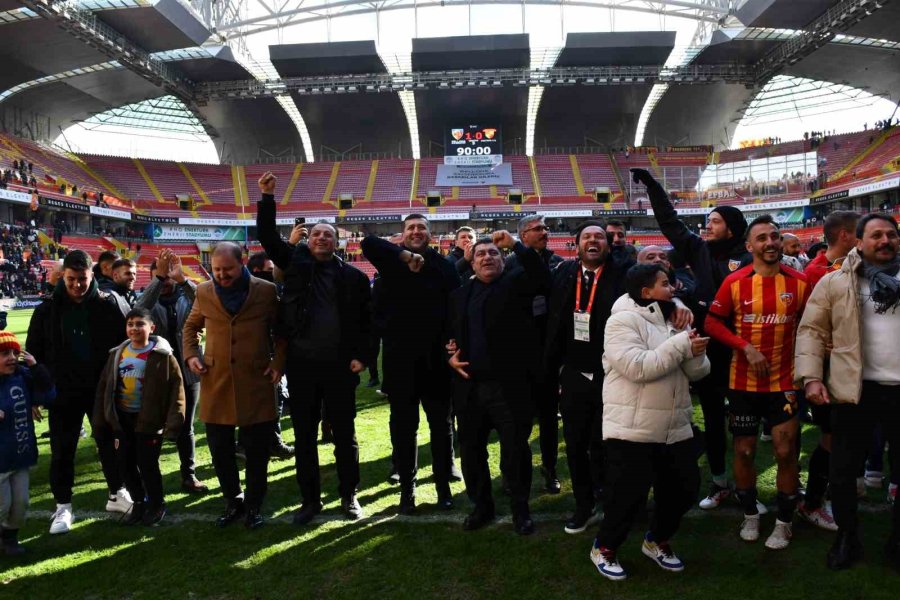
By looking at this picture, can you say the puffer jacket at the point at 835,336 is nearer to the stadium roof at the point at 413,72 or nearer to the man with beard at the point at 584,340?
the man with beard at the point at 584,340

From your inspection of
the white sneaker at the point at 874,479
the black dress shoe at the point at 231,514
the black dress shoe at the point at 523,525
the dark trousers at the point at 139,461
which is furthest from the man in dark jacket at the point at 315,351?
the white sneaker at the point at 874,479

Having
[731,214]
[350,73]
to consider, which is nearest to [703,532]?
[731,214]

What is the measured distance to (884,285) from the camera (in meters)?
2.83

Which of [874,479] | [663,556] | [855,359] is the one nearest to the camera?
[855,359]

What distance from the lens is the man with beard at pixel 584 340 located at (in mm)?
3361

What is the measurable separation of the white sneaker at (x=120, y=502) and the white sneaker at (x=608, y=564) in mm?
3088

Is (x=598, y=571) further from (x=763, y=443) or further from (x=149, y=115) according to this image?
(x=149, y=115)

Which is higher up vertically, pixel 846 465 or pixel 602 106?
pixel 602 106

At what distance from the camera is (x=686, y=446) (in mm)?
2809

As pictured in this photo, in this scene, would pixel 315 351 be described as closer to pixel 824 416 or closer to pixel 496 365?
pixel 496 365

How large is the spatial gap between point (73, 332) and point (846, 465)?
186 inches

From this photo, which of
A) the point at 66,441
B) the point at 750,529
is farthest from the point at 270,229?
the point at 750,529

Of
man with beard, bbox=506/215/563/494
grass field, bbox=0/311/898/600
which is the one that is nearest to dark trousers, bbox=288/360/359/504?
grass field, bbox=0/311/898/600

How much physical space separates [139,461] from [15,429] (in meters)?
0.72
